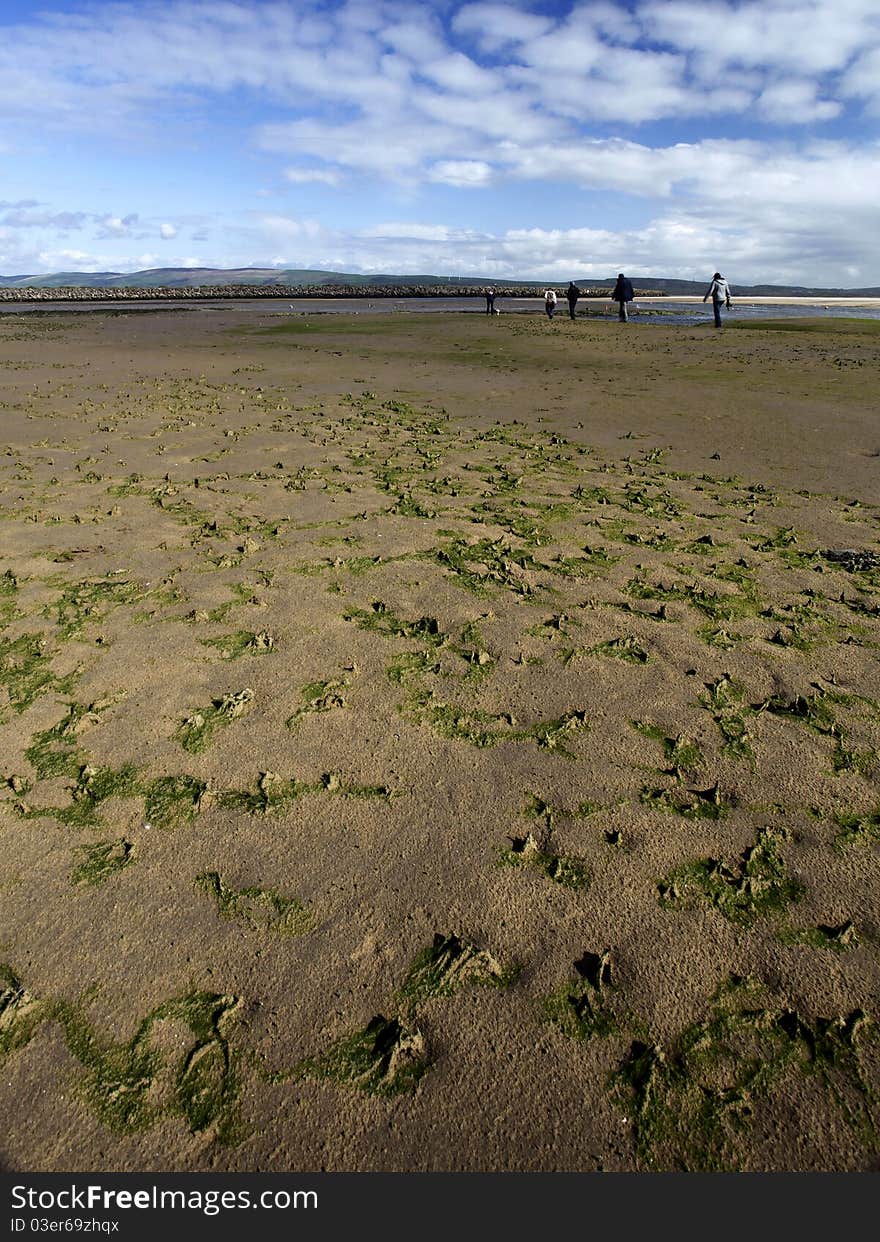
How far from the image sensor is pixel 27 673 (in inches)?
174

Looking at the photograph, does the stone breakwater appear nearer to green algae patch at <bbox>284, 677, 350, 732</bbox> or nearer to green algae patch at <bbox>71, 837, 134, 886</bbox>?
green algae patch at <bbox>284, 677, 350, 732</bbox>

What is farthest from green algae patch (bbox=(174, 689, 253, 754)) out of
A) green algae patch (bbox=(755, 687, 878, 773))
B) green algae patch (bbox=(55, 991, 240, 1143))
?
green algae patch (bbox=(755, 687, 878, 773))

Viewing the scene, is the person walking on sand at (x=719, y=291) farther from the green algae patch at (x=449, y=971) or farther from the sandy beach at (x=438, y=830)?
the green algae patch at (x=449, y=971)

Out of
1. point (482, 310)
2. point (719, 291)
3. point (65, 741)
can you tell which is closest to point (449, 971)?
point (65, 741)

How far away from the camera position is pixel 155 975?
8.32 ft

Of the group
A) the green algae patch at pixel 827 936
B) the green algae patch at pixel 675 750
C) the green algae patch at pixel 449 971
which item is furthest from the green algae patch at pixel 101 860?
the green algae patch at pixel 827 936

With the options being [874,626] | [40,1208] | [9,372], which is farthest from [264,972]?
[9,372]

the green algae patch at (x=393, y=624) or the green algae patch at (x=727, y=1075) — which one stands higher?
the green algae patch at (x=393, y=624)

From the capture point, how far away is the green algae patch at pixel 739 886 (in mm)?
2803

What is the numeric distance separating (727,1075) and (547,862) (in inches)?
39.4

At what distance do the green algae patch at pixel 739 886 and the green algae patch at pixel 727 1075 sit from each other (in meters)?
0.37

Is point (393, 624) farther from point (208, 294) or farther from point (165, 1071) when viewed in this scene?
point (208, 294)

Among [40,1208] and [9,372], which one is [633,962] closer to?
[40,1208]

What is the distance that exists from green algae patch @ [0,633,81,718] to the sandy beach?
27 mm
